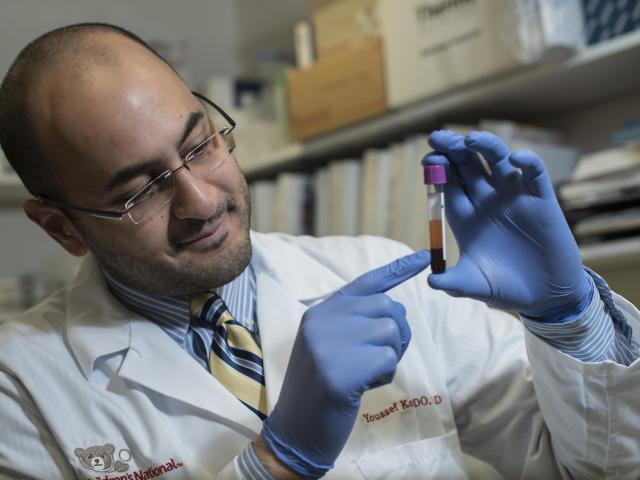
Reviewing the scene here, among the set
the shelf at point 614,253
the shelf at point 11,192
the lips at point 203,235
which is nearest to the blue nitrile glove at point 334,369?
the lips at point 203,235

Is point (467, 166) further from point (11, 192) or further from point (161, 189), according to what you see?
point (11, 192)

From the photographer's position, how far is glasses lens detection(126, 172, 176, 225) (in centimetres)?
104

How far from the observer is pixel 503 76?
156cm

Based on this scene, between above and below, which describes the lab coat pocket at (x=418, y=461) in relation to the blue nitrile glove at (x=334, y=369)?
below

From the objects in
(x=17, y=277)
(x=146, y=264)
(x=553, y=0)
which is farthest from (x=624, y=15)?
(x=17, y=277)

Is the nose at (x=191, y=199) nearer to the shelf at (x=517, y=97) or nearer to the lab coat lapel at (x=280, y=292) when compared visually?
the lab coat lapel at (x=280, y=292)

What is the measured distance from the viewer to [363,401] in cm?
105

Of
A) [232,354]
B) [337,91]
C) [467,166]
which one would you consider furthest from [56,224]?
[337,91]

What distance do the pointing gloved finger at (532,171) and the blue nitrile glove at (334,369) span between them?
0.15 meters

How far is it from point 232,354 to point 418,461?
1.06 ft

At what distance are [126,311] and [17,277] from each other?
127 centimetres

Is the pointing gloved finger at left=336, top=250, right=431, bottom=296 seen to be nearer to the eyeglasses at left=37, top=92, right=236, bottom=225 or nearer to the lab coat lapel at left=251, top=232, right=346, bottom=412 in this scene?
the lab coat lapel at left=251, top=232, right=346, bottom=412

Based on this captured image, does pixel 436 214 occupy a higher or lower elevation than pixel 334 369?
higher

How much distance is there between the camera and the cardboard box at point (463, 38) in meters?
1.43
